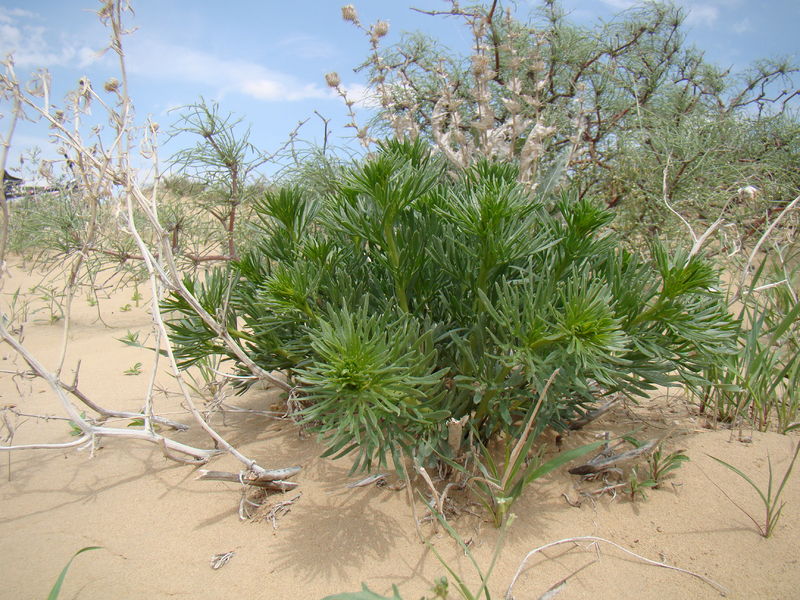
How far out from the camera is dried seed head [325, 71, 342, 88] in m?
2.84

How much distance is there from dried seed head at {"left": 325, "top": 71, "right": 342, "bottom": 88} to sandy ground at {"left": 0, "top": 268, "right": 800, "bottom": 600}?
1.81 m

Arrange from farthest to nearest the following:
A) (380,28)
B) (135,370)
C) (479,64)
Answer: (135,370)
(380,28)
(479,64)

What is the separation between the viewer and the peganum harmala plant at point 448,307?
49.9 inches

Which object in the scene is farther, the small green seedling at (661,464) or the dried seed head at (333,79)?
the dried seed head at (333,79)

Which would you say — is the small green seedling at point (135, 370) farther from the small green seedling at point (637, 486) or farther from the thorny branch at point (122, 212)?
→ the small green seedling at point (637, 486)

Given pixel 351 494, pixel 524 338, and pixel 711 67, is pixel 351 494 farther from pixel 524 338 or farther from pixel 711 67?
pixel 711 67

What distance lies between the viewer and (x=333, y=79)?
2.86m

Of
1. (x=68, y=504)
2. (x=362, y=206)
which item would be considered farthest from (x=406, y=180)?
(x=68, y=504)

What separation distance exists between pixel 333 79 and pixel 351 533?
222 centimetres

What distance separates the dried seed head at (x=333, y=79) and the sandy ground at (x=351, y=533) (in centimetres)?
181

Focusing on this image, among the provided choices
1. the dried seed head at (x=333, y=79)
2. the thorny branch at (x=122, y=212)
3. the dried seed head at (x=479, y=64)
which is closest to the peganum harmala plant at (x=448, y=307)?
the thorny branch at (x=122, y=212)

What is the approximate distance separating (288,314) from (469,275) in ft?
1.88

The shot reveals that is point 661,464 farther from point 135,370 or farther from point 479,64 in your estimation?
point 135,370

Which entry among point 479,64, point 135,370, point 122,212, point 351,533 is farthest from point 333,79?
point 351,533
